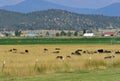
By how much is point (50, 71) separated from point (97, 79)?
8.10 meters

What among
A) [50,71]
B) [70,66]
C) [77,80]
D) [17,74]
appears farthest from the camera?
[70,66]

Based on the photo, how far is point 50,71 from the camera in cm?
3150

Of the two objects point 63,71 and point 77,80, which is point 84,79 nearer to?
point 77,80

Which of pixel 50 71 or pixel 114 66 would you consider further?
pixel 114 66

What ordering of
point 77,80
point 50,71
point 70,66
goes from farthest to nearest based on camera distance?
point 70,66 < point 50,71 < point 77,80

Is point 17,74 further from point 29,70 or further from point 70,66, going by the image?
point 70,66

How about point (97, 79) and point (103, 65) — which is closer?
point (97, 79)

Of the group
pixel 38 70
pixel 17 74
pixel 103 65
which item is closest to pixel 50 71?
pixel 38 70

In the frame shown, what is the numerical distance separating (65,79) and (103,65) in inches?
463

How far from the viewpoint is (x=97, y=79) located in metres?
23.9

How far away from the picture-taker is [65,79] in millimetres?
24359

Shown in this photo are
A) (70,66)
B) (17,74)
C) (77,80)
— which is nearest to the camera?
(77,80)

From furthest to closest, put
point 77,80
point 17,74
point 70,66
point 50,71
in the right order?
point 70,66
point 50,71
point 17,74
point 77,80

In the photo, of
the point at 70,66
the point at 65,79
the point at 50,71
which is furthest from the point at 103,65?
the point at 65,79
